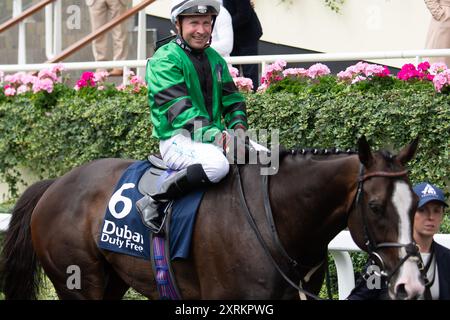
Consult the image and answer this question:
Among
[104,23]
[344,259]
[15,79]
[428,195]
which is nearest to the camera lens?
[428,195]

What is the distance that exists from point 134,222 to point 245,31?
3846mm

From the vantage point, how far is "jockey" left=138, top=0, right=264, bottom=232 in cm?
492

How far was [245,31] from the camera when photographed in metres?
8.65

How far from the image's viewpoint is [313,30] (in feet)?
34.2

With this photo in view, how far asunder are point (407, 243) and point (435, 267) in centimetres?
64

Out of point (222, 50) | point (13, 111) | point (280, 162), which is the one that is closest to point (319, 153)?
point (280, 162)

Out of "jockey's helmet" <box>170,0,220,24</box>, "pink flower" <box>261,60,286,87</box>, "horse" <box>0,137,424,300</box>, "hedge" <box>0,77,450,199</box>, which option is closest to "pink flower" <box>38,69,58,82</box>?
"hedge" <box>0,77,450,199</box>

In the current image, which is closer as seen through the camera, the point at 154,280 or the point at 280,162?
the point at 280,162

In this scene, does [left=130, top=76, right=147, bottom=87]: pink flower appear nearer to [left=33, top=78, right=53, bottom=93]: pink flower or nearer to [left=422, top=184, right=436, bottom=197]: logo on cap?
[left=33, top=78, right=53, bottom=93]: pink flower

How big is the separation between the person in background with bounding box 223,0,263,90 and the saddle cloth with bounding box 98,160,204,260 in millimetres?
3268

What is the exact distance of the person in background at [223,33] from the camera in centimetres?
796

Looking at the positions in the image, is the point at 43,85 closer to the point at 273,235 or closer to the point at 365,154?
the point at 273,235

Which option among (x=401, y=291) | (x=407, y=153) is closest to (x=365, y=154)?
(x=407, y=153)
